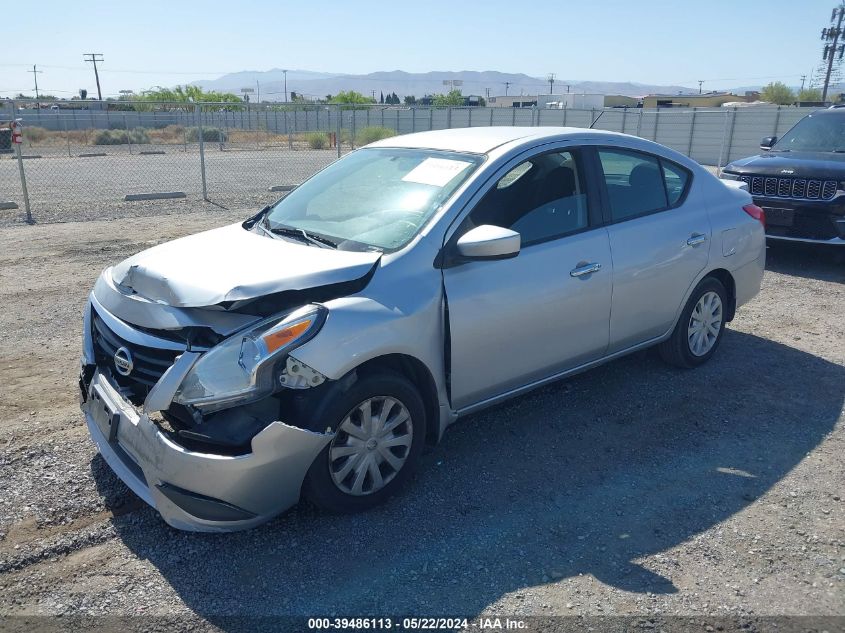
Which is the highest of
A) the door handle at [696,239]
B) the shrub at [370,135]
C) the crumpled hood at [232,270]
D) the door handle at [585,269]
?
the crumpled hood at [232,270]

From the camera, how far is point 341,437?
10.6 ft

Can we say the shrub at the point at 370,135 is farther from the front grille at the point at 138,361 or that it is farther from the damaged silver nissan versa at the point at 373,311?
the front grille at the point at 138,361

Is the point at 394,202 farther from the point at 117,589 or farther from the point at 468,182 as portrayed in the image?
the point at 117,589

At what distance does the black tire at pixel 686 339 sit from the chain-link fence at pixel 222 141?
29.9 ft

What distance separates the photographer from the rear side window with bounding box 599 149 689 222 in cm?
453

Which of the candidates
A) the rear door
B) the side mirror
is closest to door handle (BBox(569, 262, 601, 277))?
the rear door

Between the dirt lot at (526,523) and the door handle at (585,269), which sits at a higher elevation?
the door handle at (585,269)

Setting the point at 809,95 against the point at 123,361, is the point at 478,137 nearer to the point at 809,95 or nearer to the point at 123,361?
the point at 123,361

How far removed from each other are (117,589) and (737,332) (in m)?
5.48

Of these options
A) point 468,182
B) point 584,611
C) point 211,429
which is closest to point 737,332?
point 468,182

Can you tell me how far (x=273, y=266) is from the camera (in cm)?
338

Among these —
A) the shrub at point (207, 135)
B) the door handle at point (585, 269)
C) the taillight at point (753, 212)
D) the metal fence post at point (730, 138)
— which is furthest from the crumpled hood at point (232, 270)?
the shrub at point (207, 135)

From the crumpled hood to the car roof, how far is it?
1.09 m

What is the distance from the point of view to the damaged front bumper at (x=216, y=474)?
291 centimetres
